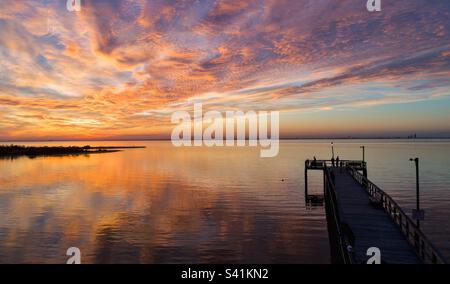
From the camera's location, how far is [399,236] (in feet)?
53.9

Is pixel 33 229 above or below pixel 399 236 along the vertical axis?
below

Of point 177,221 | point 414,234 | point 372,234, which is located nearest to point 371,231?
point 372,234

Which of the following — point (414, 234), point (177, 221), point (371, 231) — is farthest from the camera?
point (177, 221)

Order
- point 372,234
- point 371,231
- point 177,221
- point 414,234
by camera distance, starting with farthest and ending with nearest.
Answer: point 177,221, point 371,231, point 372,234, point 414,234

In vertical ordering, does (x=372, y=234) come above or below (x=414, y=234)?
below

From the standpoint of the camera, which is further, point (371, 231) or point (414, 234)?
point (371, 231)

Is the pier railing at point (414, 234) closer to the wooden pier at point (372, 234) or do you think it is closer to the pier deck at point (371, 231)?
the wooden pier at point (372, 234)

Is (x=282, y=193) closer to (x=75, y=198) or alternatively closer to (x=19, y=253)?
(x=75, y=198)

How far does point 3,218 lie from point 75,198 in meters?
11.1

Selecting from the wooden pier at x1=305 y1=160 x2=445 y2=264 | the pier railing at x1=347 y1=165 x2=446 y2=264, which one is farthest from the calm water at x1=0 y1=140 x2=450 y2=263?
the pier railing at x1=347 y1=165 x2=446 y2=264

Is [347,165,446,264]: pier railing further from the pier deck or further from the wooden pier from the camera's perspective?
the pier deck

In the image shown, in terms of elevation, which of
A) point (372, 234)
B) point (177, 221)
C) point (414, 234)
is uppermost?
point (414, 234)

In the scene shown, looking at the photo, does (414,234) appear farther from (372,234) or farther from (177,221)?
(177,221)
